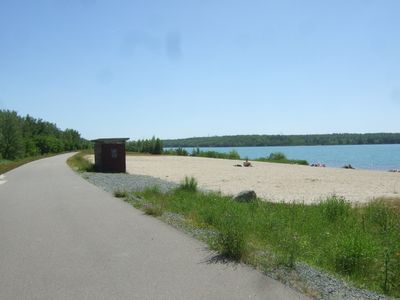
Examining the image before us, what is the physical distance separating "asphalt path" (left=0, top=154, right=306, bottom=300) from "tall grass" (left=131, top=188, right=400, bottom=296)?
0.65 m

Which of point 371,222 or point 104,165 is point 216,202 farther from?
point 104,165

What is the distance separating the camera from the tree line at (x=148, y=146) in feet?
289

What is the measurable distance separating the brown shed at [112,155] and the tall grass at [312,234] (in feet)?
55.2

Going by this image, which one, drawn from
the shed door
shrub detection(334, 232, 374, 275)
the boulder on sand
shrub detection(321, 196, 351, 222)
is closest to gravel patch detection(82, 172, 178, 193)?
the boulder on sand

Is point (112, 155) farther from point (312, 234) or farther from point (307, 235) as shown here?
point (307, 235)

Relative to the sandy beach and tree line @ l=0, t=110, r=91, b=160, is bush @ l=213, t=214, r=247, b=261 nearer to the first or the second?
the sandy beach

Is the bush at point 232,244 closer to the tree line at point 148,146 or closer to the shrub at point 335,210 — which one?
the shrub at point 335,210

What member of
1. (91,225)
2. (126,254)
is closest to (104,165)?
(91,225)

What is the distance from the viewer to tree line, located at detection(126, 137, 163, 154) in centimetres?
8812

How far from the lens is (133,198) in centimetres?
1532

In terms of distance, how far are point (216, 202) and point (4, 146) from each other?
68509 mm

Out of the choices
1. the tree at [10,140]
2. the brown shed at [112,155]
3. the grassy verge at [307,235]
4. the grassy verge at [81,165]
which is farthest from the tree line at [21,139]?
the grassy verge at [307,235]

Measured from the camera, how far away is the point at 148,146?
9075 centimetres

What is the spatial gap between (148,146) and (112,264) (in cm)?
8436
